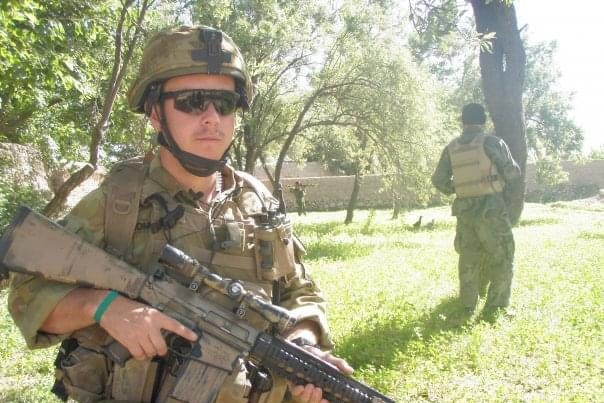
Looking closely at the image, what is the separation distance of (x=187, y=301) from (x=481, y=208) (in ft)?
15.6

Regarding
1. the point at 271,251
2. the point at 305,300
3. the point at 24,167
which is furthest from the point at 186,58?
the point at 24,167

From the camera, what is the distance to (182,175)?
6.57ft

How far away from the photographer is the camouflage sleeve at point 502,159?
579 centimetres

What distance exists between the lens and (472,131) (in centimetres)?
604

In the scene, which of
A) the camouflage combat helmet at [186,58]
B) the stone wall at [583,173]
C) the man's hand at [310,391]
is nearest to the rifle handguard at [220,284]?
the man's hand at [310,391]

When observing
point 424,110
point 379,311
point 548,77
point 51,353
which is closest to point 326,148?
point 424,110

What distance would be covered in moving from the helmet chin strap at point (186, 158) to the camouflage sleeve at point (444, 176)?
4.71 m

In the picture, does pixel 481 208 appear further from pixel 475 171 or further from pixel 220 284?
pixel 220 284

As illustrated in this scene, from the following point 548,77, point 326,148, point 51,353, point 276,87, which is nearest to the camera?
point 51,353

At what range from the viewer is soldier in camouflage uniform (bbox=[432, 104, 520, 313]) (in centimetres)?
584

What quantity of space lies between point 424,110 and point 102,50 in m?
8.03

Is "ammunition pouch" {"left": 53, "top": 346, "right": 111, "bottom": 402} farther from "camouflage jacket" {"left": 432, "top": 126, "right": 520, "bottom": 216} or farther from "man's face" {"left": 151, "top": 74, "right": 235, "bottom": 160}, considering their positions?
"camouflage jacket" {"left": 432, "top": 126, "right": 520, "bottom": 216}

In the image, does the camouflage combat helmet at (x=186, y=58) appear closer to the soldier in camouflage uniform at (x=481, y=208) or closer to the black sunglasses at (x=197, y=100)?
the black sunglasses at (x=197, y=100)

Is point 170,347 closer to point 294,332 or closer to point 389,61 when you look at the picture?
point 294,332
